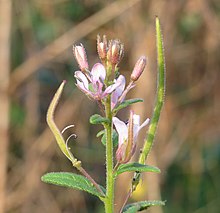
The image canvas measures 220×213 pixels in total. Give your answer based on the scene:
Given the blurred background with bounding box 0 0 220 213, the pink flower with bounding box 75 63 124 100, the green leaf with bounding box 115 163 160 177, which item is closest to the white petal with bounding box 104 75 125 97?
the pink flower with bounding box 75 63 124 100

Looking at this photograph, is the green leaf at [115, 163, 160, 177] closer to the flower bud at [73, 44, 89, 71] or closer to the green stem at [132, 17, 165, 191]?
the green stem at [132, 17, 165, 191]

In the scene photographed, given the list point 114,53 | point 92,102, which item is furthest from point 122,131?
point 92,102

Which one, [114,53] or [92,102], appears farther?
[92,102]

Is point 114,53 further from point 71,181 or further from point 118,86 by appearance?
point 71,181

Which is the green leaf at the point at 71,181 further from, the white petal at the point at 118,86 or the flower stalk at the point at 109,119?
the white petal at the point at 118,86

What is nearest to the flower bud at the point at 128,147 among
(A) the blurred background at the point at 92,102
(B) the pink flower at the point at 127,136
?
(B) the pink flower at the point at 127,136

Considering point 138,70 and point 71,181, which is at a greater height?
point 138,70

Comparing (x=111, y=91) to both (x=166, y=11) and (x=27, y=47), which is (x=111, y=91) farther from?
(x=27, y=47)
